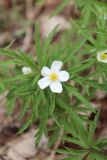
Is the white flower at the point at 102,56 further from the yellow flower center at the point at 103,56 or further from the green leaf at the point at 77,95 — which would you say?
the green leaf at the point at 77,95

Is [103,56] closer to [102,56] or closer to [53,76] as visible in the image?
[102,56]

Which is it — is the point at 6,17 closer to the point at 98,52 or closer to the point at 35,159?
the point at 35,159

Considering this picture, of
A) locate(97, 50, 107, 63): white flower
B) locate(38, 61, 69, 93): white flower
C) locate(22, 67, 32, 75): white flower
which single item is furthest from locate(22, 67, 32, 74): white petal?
locate(97, 50, 107, 63): white flower

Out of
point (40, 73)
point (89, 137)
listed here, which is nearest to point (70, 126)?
point (89, 137)

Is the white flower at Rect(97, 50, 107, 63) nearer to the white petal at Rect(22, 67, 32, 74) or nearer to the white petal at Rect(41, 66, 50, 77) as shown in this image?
the white petal at Rect(41, 66, 50, 77)

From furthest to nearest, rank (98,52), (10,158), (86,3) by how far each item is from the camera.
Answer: (10,158)
(86,3)
(98,52)

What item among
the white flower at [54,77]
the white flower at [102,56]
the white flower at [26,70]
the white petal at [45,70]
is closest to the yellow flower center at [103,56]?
the white flower at [102,56]

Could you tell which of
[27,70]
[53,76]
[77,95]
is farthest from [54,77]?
[27,70]
